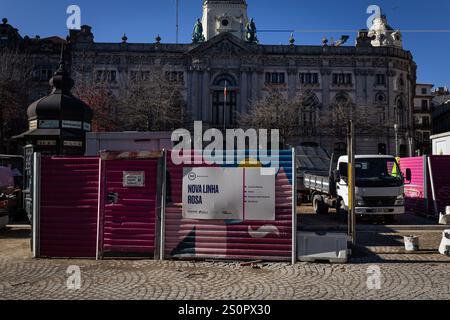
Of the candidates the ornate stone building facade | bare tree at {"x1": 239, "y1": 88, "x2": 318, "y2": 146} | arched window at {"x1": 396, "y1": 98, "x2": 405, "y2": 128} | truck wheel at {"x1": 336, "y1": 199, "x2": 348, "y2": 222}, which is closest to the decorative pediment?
A: the ornate stone building facade

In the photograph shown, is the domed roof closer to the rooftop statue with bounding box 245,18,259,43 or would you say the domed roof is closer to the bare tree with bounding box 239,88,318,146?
the bare tree with bounding box 239,88,318,146

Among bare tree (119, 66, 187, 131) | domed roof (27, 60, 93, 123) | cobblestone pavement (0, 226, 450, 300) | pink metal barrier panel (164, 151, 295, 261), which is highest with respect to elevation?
bare tree (119, 66, 187, 131)

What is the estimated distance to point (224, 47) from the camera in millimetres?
50594

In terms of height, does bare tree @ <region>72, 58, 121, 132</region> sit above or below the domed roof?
above

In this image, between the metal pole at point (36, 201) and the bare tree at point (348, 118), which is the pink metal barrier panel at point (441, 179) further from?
the bare tree at point (348, 118)

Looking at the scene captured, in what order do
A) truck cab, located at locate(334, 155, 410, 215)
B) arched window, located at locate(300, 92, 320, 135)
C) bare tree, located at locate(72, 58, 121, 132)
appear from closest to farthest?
truck cab, located at locate(334, 155, 410, 215), bare tree, located at locate(72, 58, 121, 132), arched window, located at locate(300, 92, 320, 135)

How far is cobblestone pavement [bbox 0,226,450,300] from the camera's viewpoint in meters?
6.89

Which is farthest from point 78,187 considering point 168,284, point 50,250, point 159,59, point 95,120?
point 159,59

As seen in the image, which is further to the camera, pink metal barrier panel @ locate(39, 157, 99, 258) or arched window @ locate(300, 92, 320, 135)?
arched window @ locate(300, 92, 320, 135)

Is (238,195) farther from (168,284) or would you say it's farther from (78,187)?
(78,187)

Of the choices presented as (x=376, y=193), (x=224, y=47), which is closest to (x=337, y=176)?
(x=376, y=193)

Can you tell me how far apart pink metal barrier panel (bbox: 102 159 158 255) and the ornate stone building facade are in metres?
40.7

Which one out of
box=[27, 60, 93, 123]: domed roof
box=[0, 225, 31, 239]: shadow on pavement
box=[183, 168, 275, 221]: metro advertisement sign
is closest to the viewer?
box=[183, 168, 275, 221]: metro advertisement sign
